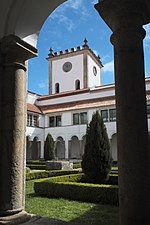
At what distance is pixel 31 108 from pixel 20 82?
27.0 m

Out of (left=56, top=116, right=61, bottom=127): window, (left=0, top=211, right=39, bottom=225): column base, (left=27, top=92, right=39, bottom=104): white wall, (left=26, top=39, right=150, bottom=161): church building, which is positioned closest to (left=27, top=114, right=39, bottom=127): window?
(left=26, top=39, right=150, bottom=161): church building

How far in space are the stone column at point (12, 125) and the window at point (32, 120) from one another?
2623cm

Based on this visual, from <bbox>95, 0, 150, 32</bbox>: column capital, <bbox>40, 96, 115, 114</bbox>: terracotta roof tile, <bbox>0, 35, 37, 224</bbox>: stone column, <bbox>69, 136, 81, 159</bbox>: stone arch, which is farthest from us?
<bbox>69, 136, 81, 159</bbox>: stone arch

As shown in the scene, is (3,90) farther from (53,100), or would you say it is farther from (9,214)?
(53,100)

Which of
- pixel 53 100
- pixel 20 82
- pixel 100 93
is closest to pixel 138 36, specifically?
pixel 20 82

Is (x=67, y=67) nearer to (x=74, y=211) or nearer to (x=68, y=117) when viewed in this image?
(x=68, y=117)

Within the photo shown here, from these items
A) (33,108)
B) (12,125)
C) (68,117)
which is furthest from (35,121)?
(12,125)

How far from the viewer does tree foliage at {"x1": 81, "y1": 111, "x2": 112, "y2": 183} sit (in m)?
8.60

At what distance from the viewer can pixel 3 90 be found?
3.19 meters

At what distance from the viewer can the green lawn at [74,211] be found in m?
5.06

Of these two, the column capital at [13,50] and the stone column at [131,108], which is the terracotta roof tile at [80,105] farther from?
the stone column at [131,108]

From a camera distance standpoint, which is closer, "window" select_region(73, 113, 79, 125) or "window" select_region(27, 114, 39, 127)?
"window" select_region(73, 113, 79, 125)

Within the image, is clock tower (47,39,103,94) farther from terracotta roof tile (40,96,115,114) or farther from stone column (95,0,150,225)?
stone column (95,0,150,225)

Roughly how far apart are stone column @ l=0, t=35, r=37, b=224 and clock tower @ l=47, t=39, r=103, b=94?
123 feet
